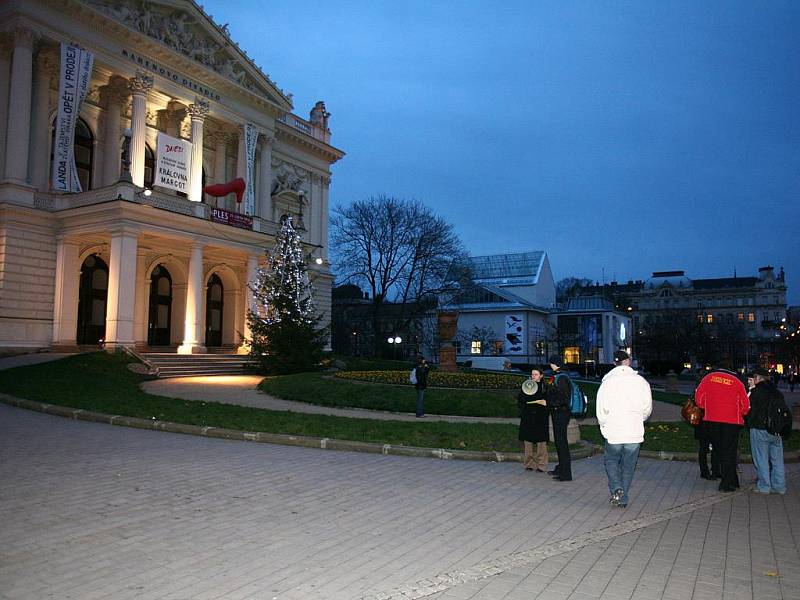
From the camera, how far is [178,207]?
31.2m

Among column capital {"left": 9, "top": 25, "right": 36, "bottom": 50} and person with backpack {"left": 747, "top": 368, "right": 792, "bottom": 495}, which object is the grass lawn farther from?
column capital {"left": 9, "top": 25, "right": 36, "bottom": 50}

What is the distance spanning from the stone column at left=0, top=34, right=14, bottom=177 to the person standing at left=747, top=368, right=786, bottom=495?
104 ft

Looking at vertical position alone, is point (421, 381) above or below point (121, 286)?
below

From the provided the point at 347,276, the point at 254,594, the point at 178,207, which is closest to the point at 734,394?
the point at 254,594

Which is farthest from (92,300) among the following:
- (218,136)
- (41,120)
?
(218,136)

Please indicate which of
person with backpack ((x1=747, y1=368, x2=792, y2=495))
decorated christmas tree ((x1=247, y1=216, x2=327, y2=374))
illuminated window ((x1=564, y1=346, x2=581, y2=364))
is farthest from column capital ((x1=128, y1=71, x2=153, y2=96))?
illuminated window ((x1=564, y1=346, x2=581, y2=364))

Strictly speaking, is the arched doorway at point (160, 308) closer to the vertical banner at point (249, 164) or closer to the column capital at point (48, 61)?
the vertical banner at point (249, 164)

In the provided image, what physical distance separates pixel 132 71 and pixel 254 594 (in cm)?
3428

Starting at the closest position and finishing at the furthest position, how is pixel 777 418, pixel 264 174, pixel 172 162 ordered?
pixel 777 418
pixel 172 162
pixel 264 174

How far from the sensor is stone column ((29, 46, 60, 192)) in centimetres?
2967

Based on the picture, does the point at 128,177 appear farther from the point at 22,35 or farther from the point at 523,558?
the point at 523,558

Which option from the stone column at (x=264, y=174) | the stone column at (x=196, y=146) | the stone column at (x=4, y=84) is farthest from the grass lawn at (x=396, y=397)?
the stone column at (x=264, y=174)

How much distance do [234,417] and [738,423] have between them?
1034cm

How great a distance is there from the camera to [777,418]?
8672 mm
